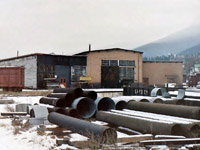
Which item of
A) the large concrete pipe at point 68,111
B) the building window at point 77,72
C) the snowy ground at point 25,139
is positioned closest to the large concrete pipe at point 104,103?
the large concrete pipe at point 68,111

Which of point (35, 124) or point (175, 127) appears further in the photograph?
point (35, 124)

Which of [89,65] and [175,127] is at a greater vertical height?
[89,65]

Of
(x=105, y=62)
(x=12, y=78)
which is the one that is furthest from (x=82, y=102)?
(x=105, y=62)

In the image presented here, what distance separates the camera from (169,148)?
6035 millimetres

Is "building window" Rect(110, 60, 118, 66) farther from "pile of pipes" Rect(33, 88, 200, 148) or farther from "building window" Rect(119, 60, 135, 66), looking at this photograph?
"pile of pipes" Rect(33, 88, 200, 148)

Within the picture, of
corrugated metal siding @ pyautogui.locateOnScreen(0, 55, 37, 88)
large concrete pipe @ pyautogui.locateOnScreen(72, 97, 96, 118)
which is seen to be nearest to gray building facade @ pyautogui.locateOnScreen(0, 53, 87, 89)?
corrugated metal siding @ pyautogui.locateOnScreen(0, 55, 37, 88)

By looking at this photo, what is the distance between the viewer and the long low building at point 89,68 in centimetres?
3047

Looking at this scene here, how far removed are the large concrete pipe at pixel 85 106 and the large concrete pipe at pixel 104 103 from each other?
0.33m

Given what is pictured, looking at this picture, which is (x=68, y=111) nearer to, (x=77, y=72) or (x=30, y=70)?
(x=30, y=70)

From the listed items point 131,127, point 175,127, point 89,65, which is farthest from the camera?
point 89,65

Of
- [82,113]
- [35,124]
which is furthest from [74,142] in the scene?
[82,113]

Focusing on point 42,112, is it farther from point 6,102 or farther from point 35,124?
point 6,102

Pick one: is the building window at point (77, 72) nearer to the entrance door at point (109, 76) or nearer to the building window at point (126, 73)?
the entrance door at point (109, 76)

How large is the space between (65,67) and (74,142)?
2587cm
